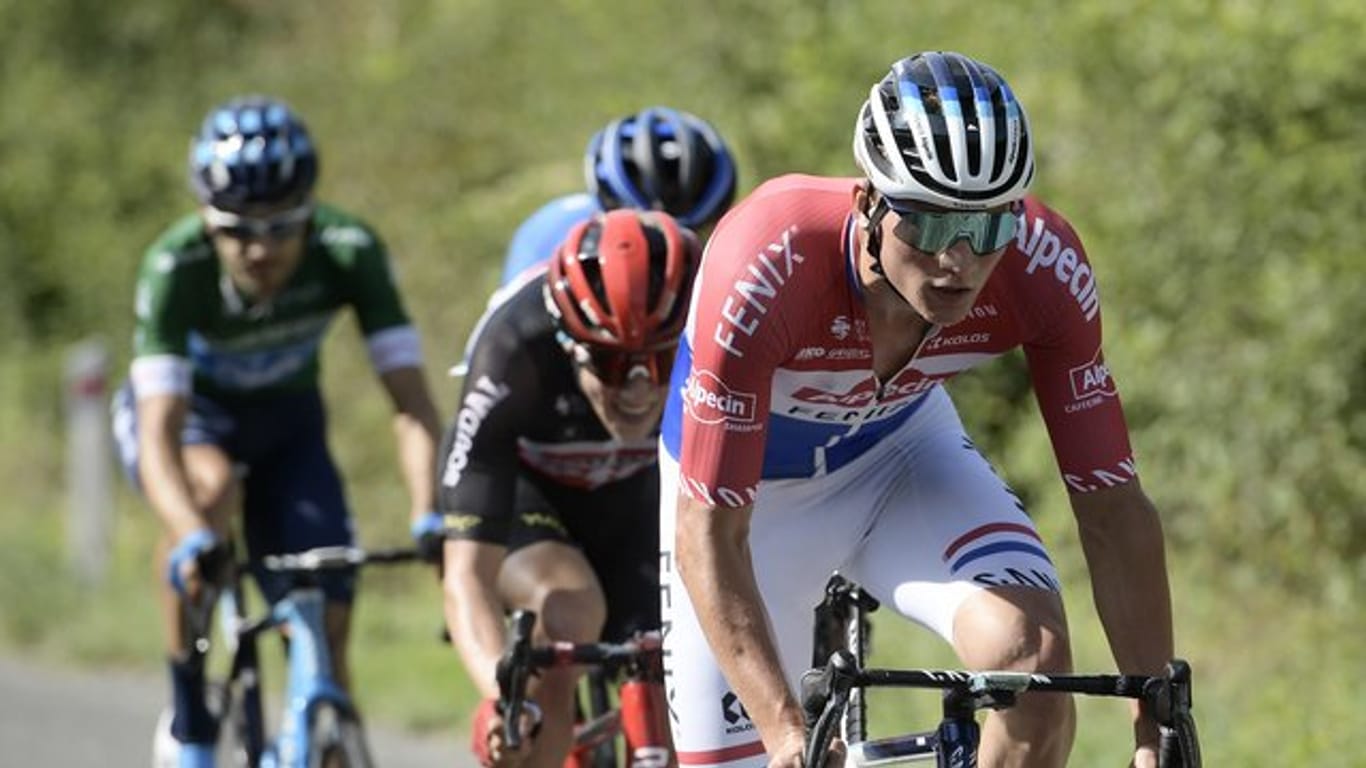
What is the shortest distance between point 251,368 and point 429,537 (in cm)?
181

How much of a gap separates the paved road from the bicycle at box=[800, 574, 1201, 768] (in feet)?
19.2

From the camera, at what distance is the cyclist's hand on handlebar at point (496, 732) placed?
577 centimetres

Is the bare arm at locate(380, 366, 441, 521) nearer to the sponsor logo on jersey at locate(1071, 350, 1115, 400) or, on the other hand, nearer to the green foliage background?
the green foliage background

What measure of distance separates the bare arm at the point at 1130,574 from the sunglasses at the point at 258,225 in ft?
12.9

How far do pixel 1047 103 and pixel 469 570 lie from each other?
5.48 meters

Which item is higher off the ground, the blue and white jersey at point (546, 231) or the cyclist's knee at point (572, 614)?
the blue and white jersey at point (546, 231)

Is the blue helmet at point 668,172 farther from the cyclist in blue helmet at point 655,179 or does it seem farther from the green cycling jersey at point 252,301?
the green cycling jersey at point 252,301

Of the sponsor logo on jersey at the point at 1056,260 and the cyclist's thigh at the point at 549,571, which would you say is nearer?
the sponsor logo on jersey at the point at 1056,260

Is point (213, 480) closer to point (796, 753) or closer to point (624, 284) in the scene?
point (624, 284)

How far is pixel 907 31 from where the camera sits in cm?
1203

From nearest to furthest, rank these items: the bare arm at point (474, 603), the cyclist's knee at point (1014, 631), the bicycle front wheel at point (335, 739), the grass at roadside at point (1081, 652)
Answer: the cyclist's knee at point (1014, 631), the bare arm at point (474, 603), the bicycle front wheel at point (335, 739), the grass at roadside at point (1081, 652)

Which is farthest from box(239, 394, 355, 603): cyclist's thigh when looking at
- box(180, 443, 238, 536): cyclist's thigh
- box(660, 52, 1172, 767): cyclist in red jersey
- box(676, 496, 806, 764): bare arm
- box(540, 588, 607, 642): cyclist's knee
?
box(676, 496, 806, 764): bare arm

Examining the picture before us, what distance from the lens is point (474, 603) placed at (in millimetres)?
6062

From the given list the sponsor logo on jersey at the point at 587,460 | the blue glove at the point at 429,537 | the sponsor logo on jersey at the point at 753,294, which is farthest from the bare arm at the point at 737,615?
the blue glove at the point at 429,537
